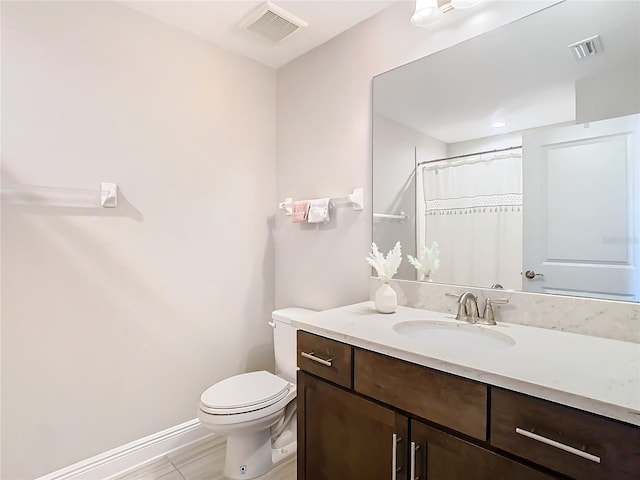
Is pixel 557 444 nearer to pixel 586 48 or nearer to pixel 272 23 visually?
pixel 586 48

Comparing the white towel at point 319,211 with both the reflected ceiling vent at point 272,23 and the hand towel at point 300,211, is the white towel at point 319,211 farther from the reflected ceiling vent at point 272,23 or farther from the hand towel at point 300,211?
the reflected ceiling vent at point 272,23

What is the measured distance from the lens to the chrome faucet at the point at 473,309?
4.57ft

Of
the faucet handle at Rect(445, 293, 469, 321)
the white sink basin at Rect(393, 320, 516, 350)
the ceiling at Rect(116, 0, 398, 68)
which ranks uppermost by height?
the ceiling at Rect(116, 0, 398, 68)

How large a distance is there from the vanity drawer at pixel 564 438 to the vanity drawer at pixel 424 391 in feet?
0.15

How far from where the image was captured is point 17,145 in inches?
59.9

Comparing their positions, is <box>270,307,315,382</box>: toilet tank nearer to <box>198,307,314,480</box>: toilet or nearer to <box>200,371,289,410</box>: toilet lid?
<box>198,307,314,480</box>: toilet

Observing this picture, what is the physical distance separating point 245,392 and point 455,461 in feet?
3.58

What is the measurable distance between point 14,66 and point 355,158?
5.26ft

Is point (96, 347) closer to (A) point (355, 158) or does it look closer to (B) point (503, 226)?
(A) point (355, 158)

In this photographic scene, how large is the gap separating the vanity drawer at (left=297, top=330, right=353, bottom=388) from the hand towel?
864 millimetres

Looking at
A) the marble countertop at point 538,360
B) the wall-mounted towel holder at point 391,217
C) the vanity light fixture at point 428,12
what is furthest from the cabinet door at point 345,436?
the vanity light fixture at point 428,12

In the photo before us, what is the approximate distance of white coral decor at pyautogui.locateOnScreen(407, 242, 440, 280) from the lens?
1.66 m

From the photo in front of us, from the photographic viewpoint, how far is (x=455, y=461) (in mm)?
948

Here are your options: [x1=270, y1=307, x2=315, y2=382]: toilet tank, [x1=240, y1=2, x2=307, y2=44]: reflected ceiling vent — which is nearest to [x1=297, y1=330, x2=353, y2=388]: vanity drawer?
[x1=270, y1=307, x2=315, y2=382]: toilet tank
